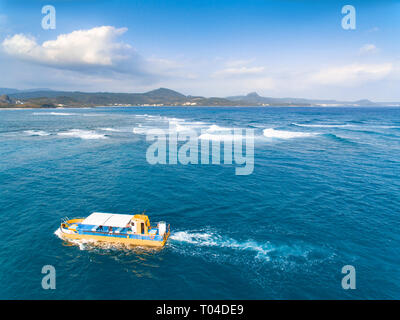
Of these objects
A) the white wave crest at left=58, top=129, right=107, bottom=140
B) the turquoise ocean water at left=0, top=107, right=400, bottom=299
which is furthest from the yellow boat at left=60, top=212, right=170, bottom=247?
the white wave crest at left=58, top=129, right=107, bottom=140

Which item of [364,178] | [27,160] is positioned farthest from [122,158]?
[364,178]

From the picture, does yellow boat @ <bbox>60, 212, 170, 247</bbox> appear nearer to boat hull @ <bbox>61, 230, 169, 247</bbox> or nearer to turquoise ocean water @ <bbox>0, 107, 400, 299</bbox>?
boat hull @ <bbox>61, 230, 169, 247</bbox>

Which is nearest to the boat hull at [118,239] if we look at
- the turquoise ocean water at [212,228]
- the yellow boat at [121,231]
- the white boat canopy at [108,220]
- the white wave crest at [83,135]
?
the yellow boat at [121,231]

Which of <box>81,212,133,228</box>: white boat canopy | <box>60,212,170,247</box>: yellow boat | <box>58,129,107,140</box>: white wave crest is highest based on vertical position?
<box>58,129,107,140</box>: white wave crest

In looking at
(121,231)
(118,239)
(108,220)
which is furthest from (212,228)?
(108,220)

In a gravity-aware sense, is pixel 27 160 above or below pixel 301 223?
above
